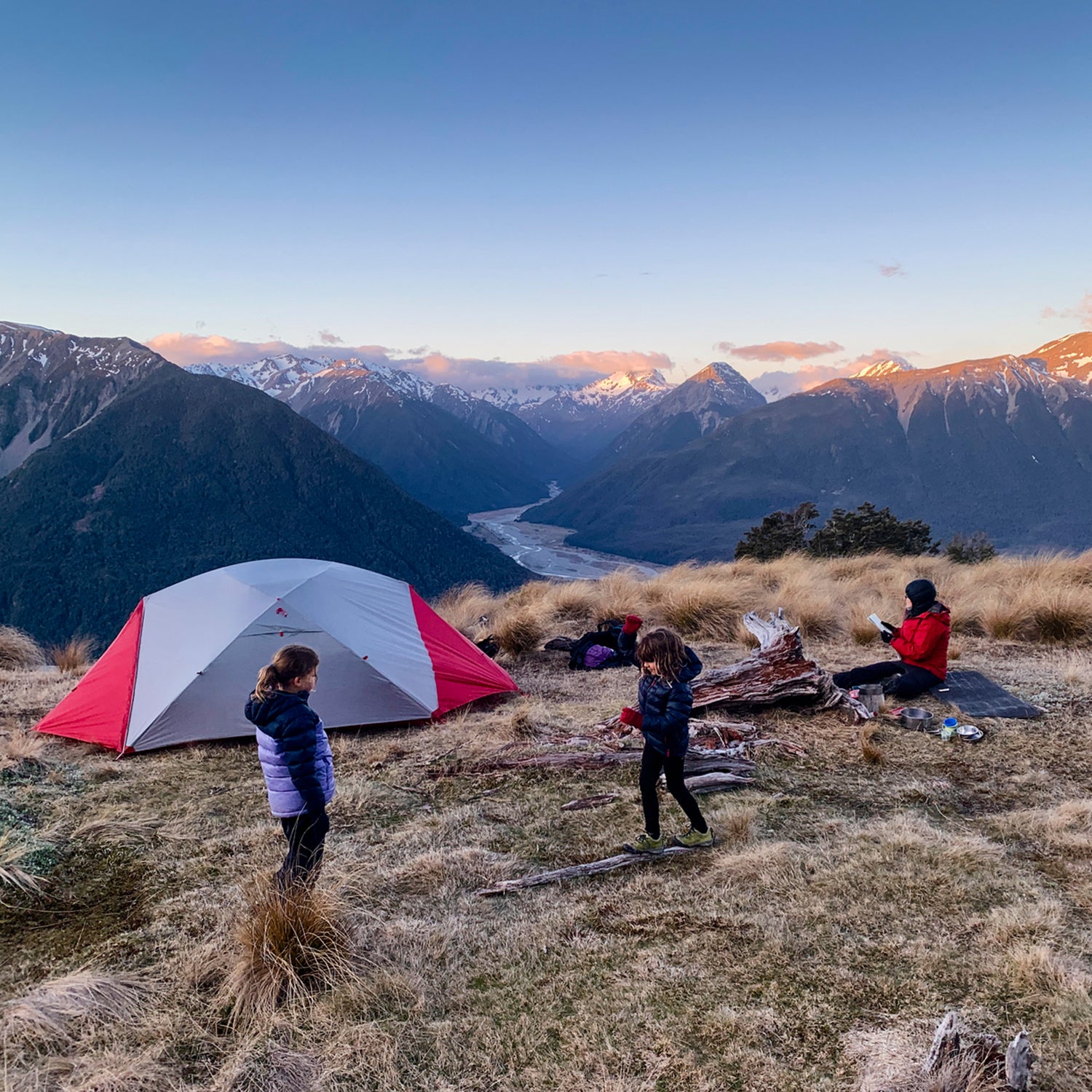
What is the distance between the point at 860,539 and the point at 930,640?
81.0 feet

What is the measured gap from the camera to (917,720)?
6.98 meters

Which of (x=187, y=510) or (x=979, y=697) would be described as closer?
(x=979, y=697)

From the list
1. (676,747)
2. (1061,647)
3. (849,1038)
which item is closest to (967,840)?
(676,747)

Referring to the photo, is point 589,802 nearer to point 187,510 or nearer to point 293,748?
point 293,748

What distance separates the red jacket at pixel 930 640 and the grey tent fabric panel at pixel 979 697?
203 millimetres

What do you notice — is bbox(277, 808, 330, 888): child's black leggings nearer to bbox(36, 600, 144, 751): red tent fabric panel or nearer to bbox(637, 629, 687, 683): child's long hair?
bbox(637, 629, 687, 683): child's long hair

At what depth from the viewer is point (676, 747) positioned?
4.59m

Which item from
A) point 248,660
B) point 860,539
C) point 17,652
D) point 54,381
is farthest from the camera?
point 54,381

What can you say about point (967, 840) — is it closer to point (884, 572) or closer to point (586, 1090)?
point (586, 1090)

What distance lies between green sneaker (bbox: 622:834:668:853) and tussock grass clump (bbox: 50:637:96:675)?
32.3ft

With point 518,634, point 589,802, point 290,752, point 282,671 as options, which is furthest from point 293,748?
point 518,634

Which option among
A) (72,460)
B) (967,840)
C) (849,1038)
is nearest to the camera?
(849,1038)

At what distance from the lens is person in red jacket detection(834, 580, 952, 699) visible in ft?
24.8

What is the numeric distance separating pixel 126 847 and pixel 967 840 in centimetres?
571
